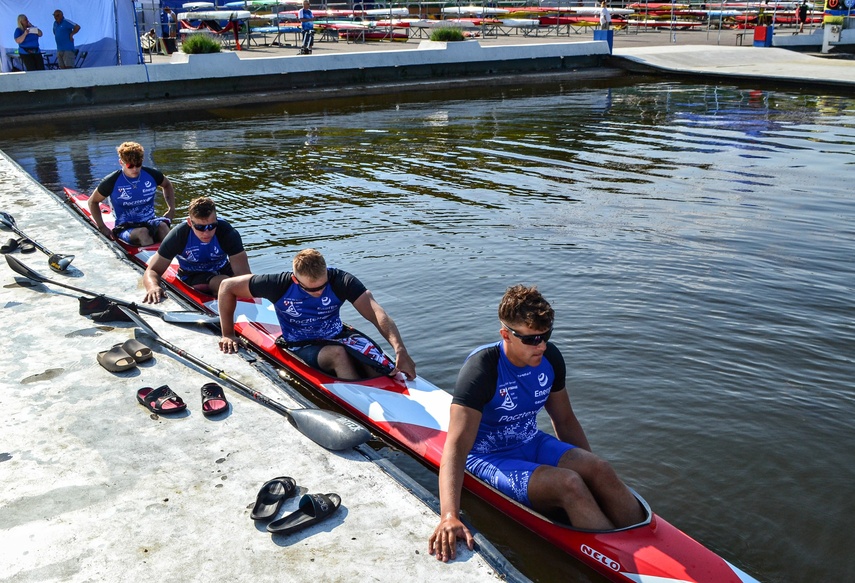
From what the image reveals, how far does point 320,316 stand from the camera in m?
7.08

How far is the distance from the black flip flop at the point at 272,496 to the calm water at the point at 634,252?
141 cm

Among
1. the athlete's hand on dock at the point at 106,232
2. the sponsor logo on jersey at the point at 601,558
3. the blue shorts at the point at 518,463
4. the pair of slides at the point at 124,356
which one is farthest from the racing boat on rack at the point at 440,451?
the athlete's hand on dock at the point at 106,232

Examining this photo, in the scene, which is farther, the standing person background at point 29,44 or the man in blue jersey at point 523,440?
the standing person background at point 29,44

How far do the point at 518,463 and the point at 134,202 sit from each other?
25.0ft

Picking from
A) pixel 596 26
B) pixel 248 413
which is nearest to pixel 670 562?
pixel 248 413

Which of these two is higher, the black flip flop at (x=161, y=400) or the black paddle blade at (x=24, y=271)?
the black paddle blade at (x=24, y=271)

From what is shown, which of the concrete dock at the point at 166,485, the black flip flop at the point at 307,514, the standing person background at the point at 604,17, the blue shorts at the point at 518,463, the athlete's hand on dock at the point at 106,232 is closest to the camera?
the concrete dock at the point at 166,485

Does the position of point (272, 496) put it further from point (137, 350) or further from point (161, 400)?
point (137, 350)

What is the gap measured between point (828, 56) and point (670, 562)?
30.6 metres

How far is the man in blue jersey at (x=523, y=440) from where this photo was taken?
183 inches

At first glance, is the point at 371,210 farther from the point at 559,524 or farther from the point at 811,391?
the point at 559,524

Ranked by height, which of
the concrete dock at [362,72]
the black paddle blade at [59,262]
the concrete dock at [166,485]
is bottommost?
the concrete dock at [166,485]

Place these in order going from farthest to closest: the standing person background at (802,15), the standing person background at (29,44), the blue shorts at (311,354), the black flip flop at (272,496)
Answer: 1. the standing person background at (802,15)
2. the standing person background at (29,44)
3. the blue shorts at (311,354)
4. the black flip flop at (272,496)

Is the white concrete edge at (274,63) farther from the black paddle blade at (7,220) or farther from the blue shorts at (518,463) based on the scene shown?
the blue shorts at (518,463)
